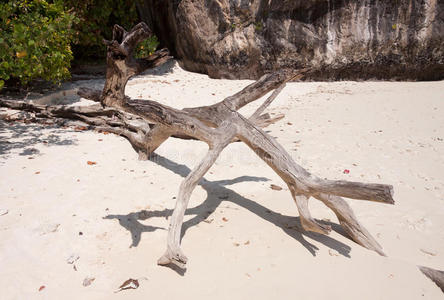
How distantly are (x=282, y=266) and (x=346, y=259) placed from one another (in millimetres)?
615

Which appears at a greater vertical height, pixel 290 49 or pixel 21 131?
pixel 290 49

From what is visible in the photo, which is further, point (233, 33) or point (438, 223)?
point (233, 33)

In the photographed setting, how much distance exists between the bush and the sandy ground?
1.14m

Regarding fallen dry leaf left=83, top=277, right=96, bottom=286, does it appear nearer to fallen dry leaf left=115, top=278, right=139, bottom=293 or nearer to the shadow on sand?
fallen dry leaf left=115, top=278, right=139, bottom=293

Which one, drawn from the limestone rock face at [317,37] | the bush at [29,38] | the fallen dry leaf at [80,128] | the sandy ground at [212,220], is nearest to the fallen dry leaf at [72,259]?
the sandy ground at [212,220]

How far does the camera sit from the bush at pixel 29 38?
4.34 m

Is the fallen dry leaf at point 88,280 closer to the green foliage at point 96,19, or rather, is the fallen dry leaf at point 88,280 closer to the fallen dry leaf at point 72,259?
the fallen dry leaf at point 72,259

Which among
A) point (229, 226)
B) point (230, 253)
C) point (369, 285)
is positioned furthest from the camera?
point (229, 226)

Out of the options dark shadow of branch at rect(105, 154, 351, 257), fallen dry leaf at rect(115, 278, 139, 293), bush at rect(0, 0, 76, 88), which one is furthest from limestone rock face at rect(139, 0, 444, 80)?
fallen dry leaf at rect(115, 278, 139, 293)

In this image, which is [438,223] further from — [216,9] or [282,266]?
[216,9]

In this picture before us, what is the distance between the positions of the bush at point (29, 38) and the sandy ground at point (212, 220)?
1.14m

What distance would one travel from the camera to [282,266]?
103 inches

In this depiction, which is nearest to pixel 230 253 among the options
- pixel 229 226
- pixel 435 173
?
pixel 229 226

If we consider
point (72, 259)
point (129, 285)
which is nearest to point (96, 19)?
point (72, 259)
